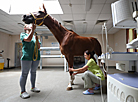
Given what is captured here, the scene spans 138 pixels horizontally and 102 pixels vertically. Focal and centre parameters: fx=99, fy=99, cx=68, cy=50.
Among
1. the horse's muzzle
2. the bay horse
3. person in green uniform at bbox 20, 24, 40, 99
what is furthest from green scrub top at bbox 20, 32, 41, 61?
the bay horse

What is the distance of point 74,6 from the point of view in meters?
3.23

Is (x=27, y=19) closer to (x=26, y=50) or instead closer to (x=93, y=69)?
(x=26, y=50)

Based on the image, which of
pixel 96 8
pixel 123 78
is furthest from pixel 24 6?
pixel 123 78

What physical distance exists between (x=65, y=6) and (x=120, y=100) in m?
3.13

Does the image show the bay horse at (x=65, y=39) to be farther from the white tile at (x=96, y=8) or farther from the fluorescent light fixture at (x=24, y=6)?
the fluorescent light fixture at (x=24, y=6)

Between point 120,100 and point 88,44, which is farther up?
point 88,44

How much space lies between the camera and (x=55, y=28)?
1896 millimetres

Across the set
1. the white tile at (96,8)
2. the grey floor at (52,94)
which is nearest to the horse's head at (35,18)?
the grey floor at (52,94)

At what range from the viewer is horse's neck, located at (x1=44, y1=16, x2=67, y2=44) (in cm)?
184

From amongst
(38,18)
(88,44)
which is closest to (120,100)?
(88,44)

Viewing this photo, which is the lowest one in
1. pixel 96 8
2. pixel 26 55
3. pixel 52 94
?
pixel 52 94

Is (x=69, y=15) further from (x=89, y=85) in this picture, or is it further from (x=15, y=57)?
(x=15, y=57)

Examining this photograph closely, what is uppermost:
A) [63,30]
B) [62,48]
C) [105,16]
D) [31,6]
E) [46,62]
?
[31,6]

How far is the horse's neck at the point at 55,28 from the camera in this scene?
6.03 ft
